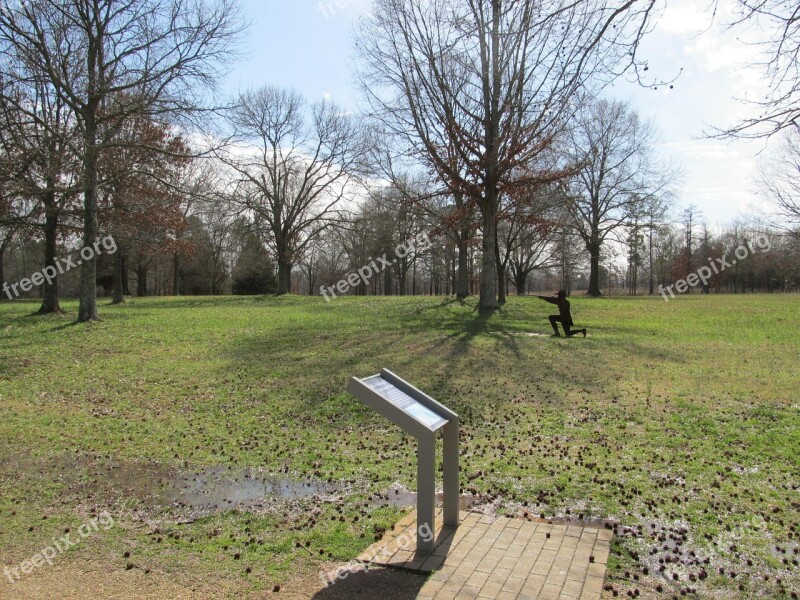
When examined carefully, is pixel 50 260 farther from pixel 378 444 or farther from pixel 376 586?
pixel 376 586

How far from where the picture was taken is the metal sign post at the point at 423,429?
436 centimetres

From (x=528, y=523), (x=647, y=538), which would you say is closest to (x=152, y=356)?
(x=528, y=523)

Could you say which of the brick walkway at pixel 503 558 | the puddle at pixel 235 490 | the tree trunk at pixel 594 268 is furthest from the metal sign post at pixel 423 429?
the tree trunk at pixel 594 268

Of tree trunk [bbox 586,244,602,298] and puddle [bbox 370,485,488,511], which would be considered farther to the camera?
tree trunk [bbox 586,244,602,298]

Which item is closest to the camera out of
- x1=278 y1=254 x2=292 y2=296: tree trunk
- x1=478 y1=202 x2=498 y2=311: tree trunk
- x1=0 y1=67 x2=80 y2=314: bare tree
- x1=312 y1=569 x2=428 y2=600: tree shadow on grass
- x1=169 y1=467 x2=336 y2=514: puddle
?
x1=312 y1=569 x2=428 y2=600: tree shadow on grass

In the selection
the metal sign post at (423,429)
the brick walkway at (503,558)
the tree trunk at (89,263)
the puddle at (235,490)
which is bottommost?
the puddle at (235,490)

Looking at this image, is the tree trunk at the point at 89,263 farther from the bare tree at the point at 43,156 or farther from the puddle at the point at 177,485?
the puddle at the point at 177,485

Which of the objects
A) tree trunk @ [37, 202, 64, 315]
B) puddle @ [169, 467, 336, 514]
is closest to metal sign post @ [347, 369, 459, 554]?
puddle @ [169, 467, 336, 514]

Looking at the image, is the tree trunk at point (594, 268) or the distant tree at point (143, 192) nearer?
the distant tree at point (143, 192)

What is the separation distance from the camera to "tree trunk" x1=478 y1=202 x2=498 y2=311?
2080 centimetres

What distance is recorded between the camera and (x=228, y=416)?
29.2 ft

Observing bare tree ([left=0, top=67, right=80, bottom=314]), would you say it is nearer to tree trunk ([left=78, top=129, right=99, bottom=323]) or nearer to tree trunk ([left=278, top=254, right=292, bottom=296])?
tree trunk ([left=78, top=129, right=99, bottom=323])

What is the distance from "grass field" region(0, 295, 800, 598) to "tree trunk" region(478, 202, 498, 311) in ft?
19.9

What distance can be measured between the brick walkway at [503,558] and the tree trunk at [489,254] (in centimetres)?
1641
